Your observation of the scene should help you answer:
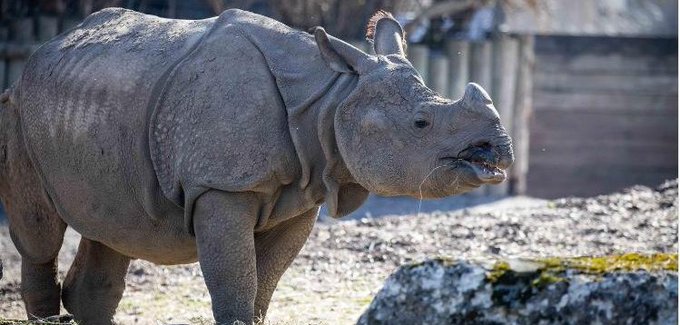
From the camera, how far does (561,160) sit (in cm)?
2152

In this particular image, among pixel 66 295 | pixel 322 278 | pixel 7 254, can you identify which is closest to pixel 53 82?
pixel 66 295

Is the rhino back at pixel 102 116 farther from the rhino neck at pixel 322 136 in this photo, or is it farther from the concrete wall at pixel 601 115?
the concrete wall at pixel 601 115

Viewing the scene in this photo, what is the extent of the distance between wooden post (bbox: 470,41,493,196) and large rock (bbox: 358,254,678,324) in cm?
1180

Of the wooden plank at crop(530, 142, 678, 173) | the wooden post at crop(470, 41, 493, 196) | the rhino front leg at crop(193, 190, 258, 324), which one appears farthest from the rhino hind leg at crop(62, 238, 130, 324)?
the wooden plank at crop(530, 142, 678, 173)

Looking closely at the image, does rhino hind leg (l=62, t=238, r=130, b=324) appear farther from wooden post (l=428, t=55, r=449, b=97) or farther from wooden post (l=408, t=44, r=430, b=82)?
wooden post (l=428, t=55, r=449, b=97)

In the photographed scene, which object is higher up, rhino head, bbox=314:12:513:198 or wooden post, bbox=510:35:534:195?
rhino head, bbox=314:12:513:198

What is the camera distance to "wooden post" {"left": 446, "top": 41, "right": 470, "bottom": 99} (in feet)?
52.6

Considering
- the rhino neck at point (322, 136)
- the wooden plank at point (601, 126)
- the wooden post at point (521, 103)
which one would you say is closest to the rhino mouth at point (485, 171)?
the rhino neck at point (322, 136)

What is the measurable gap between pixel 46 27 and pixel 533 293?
1068 centimetres

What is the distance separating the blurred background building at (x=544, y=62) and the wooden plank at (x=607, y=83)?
14 millimetres

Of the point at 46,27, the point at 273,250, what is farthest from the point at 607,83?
the point at 273,250

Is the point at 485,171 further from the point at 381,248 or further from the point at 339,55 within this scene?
the point at 381,248

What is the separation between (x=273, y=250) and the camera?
7.13 meters

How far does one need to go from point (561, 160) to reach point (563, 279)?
17.5 m
